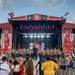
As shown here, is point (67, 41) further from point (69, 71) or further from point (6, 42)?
point (69, 71)

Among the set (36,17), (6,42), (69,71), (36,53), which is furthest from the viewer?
(36,53)

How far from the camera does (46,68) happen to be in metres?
6.64

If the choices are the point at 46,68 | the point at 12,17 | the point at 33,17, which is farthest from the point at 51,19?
the point at 46,68

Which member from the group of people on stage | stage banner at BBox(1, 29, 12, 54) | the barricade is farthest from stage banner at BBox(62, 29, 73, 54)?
the barricade

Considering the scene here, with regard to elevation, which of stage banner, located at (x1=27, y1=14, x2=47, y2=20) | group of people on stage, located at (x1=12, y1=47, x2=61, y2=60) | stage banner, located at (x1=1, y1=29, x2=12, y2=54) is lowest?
group of people on stage, located at (x1=12, y1=47, x2=61, y2=60)

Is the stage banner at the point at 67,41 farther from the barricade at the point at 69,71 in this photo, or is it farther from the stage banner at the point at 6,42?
the barricade at the point at 69,71

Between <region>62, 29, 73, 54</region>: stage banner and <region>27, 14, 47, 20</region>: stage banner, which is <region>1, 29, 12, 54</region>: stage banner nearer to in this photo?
<region>27, 14, 47, 20</region>: stage banner

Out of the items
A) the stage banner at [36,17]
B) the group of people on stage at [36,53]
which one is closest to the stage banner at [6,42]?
the group of people on stage at [36,53]

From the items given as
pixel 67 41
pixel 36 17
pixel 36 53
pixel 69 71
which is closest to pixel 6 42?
pixel 36 53

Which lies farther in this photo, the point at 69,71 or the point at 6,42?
the point at 6,42

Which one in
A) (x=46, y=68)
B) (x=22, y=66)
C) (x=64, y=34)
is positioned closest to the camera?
(x=46, y=68)

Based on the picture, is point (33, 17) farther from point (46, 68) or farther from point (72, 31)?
point (46, 68)

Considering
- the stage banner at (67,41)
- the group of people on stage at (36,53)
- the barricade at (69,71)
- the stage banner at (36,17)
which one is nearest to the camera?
the barricade at (69,71)

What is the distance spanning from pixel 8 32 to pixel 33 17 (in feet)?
11.5
